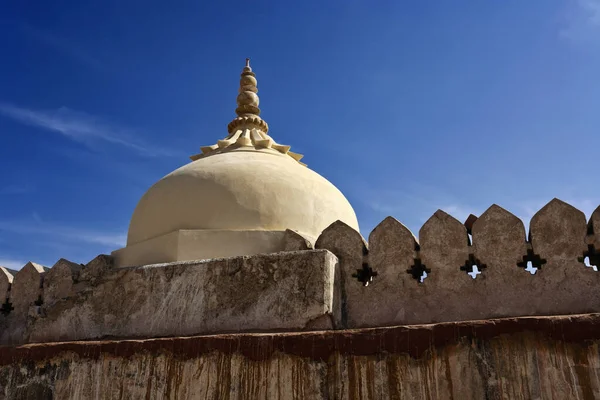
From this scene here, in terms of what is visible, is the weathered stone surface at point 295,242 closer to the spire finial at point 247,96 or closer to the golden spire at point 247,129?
the golden spire at point 247,129

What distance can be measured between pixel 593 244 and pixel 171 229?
13.1ft

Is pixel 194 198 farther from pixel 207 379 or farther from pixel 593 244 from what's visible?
pixel 593 244

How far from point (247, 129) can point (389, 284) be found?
4.46 metres

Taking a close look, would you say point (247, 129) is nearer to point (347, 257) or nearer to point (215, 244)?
point (215, 244)

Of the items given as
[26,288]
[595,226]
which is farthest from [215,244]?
[595,226]

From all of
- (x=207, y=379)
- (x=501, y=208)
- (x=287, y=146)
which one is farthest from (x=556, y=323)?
(x=287, y=146)

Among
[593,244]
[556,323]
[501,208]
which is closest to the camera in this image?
[556,323]

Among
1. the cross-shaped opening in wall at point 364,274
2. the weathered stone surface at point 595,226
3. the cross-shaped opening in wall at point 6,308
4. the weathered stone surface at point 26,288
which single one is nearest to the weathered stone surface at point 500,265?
the weathered stone surface at point 595,226

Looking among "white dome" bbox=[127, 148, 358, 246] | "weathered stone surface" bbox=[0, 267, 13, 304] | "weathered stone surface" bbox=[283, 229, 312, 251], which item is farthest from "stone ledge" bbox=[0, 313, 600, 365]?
"weathered stone surface" bbox=[0, 267, 13, 304]

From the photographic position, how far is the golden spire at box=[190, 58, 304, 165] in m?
7.52

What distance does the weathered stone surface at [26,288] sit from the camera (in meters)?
5.89

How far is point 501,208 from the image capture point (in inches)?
171

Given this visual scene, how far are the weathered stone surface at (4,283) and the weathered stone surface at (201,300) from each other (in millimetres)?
978

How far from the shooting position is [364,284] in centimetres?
459
